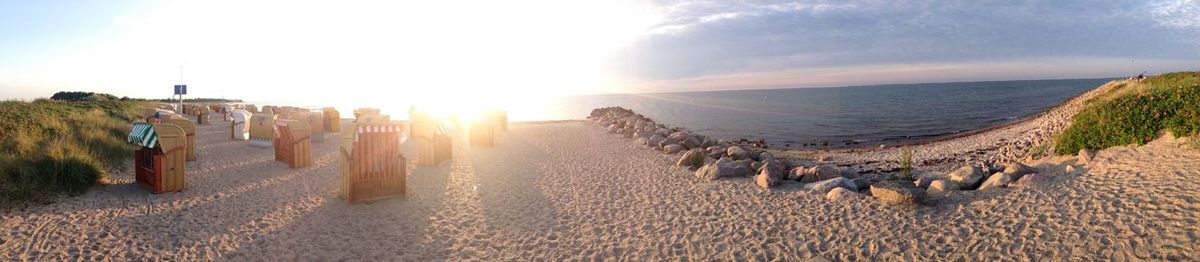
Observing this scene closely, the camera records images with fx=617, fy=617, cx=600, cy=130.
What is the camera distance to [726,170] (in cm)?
995

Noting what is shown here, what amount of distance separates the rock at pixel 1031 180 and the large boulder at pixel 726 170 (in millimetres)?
3676

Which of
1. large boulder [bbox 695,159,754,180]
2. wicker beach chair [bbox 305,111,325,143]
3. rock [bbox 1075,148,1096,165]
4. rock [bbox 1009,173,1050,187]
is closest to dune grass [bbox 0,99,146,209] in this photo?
wicker beach chair [bbox 305,111,325,143]

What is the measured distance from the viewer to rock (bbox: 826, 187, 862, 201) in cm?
785

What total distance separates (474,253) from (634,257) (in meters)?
1.61

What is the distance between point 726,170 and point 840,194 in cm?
230

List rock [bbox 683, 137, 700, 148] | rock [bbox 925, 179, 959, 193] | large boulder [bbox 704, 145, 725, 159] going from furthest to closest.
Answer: rock [bbox 683, 137, 700, 148] → large boulder [bbox 704, 145, 725, 159] → rock [bbox 925, 179, 959, 193]

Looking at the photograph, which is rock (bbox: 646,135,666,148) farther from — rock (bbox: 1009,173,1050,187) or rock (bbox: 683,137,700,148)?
rock (bbox: 1009,173,1050,187)

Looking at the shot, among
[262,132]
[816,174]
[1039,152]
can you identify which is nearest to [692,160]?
[816,174]

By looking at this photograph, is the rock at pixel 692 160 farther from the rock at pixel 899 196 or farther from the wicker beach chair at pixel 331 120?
the wicker beach chair at pixel 331 120

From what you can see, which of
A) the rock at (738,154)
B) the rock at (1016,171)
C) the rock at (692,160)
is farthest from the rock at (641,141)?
the rock at (1016,171)

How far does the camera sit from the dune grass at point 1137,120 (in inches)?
366

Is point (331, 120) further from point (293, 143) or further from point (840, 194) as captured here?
point (840, 194)

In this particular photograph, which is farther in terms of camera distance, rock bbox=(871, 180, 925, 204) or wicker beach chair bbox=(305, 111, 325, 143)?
wicker beach chair bbox=(305, 111, 325, 143)

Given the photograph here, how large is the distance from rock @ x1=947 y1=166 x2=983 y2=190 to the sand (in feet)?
2.18
